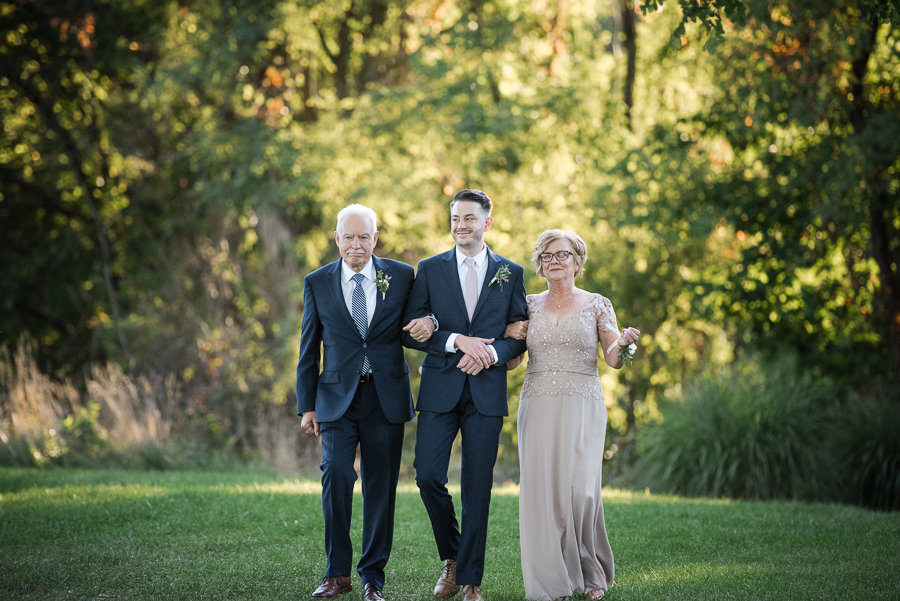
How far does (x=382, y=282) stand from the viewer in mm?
4613

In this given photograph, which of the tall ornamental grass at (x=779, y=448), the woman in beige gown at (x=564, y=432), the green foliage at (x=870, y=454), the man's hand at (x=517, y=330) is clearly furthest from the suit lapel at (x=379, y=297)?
the green foliage at (x=870, y=454)

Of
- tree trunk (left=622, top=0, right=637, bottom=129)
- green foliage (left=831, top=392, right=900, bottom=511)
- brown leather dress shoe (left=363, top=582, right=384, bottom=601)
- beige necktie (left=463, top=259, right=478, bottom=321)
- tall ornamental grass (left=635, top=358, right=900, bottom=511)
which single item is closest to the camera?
brown leather dress shoe (left=363, top=582, right=384, bottom=601)

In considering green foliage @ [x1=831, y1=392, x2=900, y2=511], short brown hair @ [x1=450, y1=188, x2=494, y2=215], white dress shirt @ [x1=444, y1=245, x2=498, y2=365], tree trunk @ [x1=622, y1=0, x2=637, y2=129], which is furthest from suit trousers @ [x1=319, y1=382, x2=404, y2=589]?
tree trunk @ [x1=622, y1=0, x2=637, y2=129]

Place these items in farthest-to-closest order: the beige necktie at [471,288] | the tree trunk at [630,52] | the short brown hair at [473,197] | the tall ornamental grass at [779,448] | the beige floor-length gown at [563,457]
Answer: the tree trunk at [630,52] → the tall ornamental grass at [779,448] → the beige necktie at [471,288] → the short brown hair at [473,197] → the beige floor-length gown at [563,457]

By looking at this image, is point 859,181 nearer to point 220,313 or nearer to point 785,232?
point 785,232

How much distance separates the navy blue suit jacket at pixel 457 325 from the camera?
446 centimetres

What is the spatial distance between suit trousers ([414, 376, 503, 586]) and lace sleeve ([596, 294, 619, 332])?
0.81 meters

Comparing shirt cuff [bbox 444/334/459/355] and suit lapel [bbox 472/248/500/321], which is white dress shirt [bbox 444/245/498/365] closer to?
suit lapel [bbox 472/248/500/321]

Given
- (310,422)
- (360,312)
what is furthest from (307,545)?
(360,312)

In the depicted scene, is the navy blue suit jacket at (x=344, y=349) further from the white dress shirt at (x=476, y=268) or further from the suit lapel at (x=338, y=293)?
the white dress shirt at (x=476, y=268)

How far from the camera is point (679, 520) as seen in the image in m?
6.58

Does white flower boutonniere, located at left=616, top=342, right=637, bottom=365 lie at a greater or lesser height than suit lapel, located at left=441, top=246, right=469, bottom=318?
lesser

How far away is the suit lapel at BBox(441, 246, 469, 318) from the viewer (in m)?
4.61

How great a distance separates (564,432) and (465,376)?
64cm
